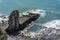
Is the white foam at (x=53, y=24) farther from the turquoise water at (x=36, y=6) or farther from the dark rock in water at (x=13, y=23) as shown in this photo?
the dark rock in water at (x=13, y=23)

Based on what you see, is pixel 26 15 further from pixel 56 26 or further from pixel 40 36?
pixel 40 36

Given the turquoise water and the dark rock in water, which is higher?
the dark rock in water

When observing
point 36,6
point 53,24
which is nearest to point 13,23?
point 53,24

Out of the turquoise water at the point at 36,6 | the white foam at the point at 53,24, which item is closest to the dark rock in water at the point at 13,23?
the white foam at the point at 53,24

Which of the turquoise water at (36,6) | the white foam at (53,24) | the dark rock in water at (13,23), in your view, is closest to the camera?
the dark rock in water at (13,23)

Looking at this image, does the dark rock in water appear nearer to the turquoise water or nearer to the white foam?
the white foam

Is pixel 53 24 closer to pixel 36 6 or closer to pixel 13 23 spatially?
pixel 13 23

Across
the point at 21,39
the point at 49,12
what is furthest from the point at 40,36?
the point at 49,12

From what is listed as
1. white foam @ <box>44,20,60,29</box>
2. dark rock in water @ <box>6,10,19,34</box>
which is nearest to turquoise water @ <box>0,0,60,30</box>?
white foam @ <box>44,20,60,29</box>
